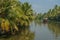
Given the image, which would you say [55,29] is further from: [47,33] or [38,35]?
[38,35]

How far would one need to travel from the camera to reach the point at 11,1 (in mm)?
29391

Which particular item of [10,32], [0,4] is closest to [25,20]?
[10,32]

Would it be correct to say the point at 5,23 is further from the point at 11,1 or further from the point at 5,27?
the point at 11,1

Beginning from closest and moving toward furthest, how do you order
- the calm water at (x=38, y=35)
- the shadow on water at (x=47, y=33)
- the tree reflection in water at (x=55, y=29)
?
1. the calm water at (x=38, y=35)
2. the shadow on water at (x=47, y=33)
3. the tree reflection in water at (x=55, y=29)

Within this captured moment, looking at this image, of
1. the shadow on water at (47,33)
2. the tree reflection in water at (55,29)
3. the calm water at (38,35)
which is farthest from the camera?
the tree reflection in water at (55,29)

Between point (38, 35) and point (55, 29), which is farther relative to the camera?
point (55, 29)

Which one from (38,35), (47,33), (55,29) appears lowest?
(55,29)

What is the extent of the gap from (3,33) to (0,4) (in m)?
4.10

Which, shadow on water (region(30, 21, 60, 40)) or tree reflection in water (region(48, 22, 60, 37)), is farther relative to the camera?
tree reflection in water (region(48, 22, 60, 37))

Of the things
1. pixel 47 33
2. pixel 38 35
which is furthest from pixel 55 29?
pixel 38 35

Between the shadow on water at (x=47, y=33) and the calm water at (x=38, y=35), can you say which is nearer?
the calm water at (x=38, y=35)

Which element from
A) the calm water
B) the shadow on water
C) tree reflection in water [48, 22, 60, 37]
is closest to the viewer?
the calm water

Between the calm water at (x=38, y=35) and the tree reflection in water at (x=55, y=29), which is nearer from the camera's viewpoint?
the calm water at (x=38, y=35)

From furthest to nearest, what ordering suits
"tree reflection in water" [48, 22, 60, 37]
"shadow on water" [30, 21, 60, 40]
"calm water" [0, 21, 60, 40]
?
"tree reflection in water" [48, 22, 60, 37]
"shadow on water" [30, 21, 60, 40]
"calm water" [0, 21, 60, 40]
